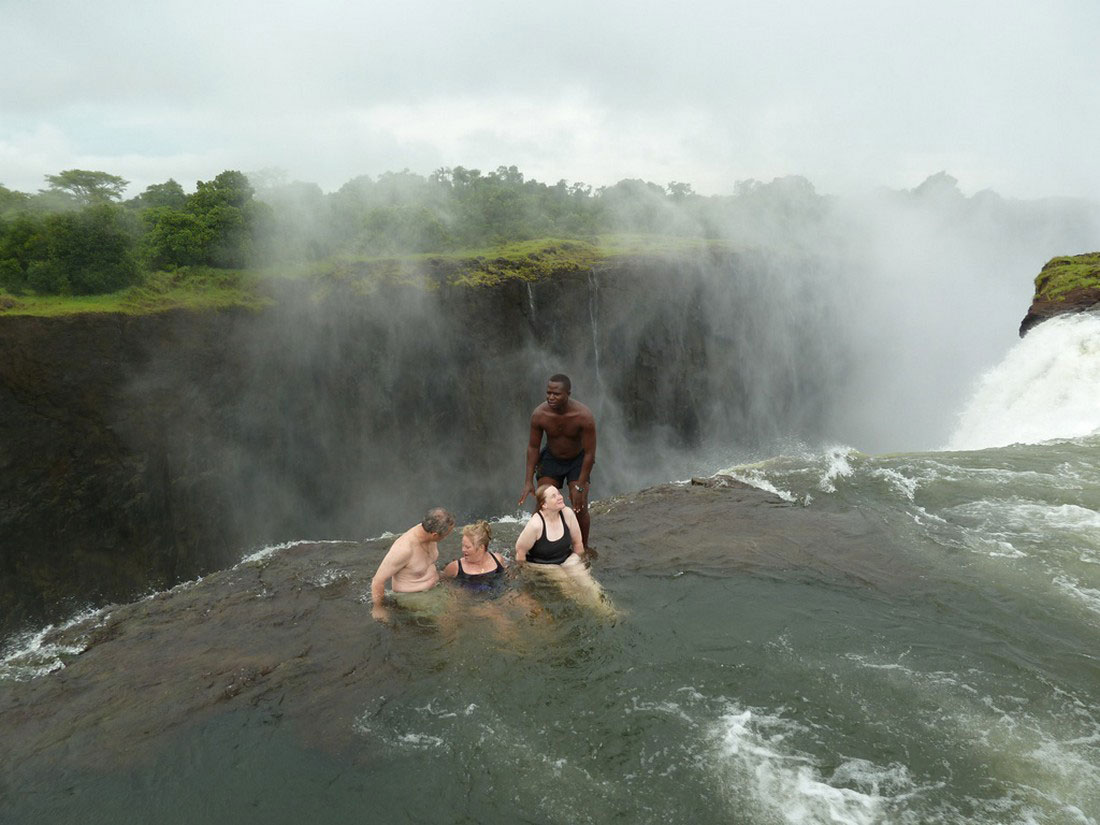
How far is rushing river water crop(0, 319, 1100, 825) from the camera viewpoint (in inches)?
147

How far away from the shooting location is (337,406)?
723 inches

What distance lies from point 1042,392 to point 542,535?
15.7m

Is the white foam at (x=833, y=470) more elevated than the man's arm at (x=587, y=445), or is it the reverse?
the man's arm at (x=587, y=445)

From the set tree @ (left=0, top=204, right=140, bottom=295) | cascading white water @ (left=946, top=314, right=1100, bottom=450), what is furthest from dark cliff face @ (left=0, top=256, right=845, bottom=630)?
cascading white water @ (left=946, top=314, right=1100, bottom=450)

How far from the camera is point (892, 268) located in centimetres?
4053

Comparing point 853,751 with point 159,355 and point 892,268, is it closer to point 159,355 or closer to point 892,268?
point 159,355

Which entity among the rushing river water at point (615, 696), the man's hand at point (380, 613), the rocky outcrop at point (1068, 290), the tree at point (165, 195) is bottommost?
the rushing river water at point (615, 696)

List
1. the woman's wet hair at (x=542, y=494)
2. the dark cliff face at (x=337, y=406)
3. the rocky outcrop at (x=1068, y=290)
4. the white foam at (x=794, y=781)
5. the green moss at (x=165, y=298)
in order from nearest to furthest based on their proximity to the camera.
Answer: the white foam at (x=794, y=781) < the woman's wet hair at (x=542, y=494) < the dark cliff face at (x=337, y=406) < the green moss at (x=165, y=298) < the rocky outcrop at (x=1068, y=290)

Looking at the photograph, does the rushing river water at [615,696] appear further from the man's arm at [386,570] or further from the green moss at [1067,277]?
the green moss at [1067,277]

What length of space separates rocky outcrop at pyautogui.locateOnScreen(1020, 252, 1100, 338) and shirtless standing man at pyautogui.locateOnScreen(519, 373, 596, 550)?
18940 mm

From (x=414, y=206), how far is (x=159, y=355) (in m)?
12.6

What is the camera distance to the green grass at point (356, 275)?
14242mm

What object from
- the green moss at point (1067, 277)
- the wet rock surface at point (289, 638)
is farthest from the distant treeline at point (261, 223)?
the green moss at point (1067, 277)

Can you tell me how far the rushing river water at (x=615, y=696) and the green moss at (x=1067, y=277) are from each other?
1574cm
